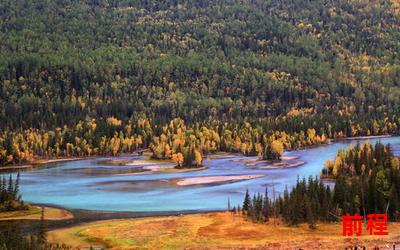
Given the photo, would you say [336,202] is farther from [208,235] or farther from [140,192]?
[140,192]

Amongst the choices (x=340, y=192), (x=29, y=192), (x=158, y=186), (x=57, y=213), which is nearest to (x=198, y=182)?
(x=158, y=186)

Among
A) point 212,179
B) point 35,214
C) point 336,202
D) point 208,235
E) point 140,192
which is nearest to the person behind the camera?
point 208,235

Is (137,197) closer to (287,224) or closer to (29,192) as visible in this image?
(29,192)

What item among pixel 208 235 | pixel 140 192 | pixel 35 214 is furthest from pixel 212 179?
pixel 208 235

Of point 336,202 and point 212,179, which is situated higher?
point 212,179

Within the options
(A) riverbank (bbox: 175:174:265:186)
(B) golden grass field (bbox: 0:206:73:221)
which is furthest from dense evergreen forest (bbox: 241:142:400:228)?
(A) riverbank (bbox: 175:174:265:186)
